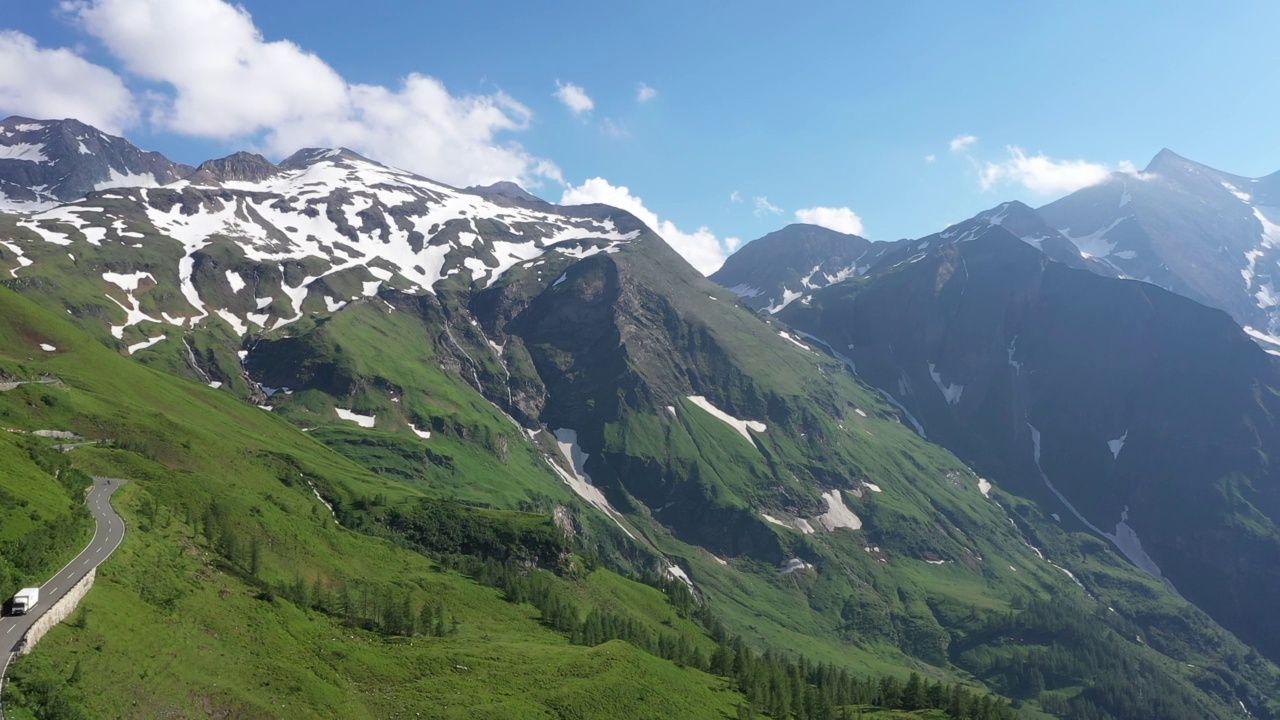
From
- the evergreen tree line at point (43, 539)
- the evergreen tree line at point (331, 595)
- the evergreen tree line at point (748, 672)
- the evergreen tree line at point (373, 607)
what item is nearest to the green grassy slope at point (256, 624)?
the evergreen tree line at point (331, 595)

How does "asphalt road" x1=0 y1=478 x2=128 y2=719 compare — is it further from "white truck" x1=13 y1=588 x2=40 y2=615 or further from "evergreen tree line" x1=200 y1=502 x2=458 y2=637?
"evergreen tree line" x1=200 y1=502 x2=458 y2=637

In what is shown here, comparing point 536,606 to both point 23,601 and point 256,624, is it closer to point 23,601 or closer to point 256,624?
point 256,624

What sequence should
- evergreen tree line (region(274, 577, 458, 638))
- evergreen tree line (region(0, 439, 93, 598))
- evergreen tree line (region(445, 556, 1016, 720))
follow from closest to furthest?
evergreen tree line (region(0, 439, 93, 598))
evergreen tree line (region(274, 577, 458, 638))
evergreen tree line (region(445, 556, 1016, 720))

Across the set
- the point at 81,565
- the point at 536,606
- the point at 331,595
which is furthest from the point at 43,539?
the point at 536,606

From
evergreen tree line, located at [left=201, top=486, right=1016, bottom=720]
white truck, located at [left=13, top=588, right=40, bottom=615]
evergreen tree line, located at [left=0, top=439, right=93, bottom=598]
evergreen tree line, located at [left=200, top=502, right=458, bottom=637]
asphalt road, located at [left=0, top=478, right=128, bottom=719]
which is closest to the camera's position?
asphalt road, located at [left=0, top=478, right=128, bottom=719]

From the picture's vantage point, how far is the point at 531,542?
18375 centimetres

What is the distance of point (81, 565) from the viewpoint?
72.6 meters

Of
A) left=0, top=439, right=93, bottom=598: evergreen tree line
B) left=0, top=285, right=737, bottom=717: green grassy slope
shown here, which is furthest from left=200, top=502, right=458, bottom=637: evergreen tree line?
left=0, top=439, right=93, bottom=598: evergreen tree line

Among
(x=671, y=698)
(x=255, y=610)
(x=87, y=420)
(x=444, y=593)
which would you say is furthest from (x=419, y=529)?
(x=255, y=610)

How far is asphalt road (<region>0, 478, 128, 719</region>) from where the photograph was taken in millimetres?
55906

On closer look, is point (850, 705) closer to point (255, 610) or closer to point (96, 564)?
point (255, 610)

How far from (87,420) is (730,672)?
12381cm

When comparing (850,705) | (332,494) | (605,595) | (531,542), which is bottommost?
(850,705)

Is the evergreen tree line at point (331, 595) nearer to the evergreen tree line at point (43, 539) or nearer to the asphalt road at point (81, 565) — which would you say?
the asphalt road at point (81, 565)
